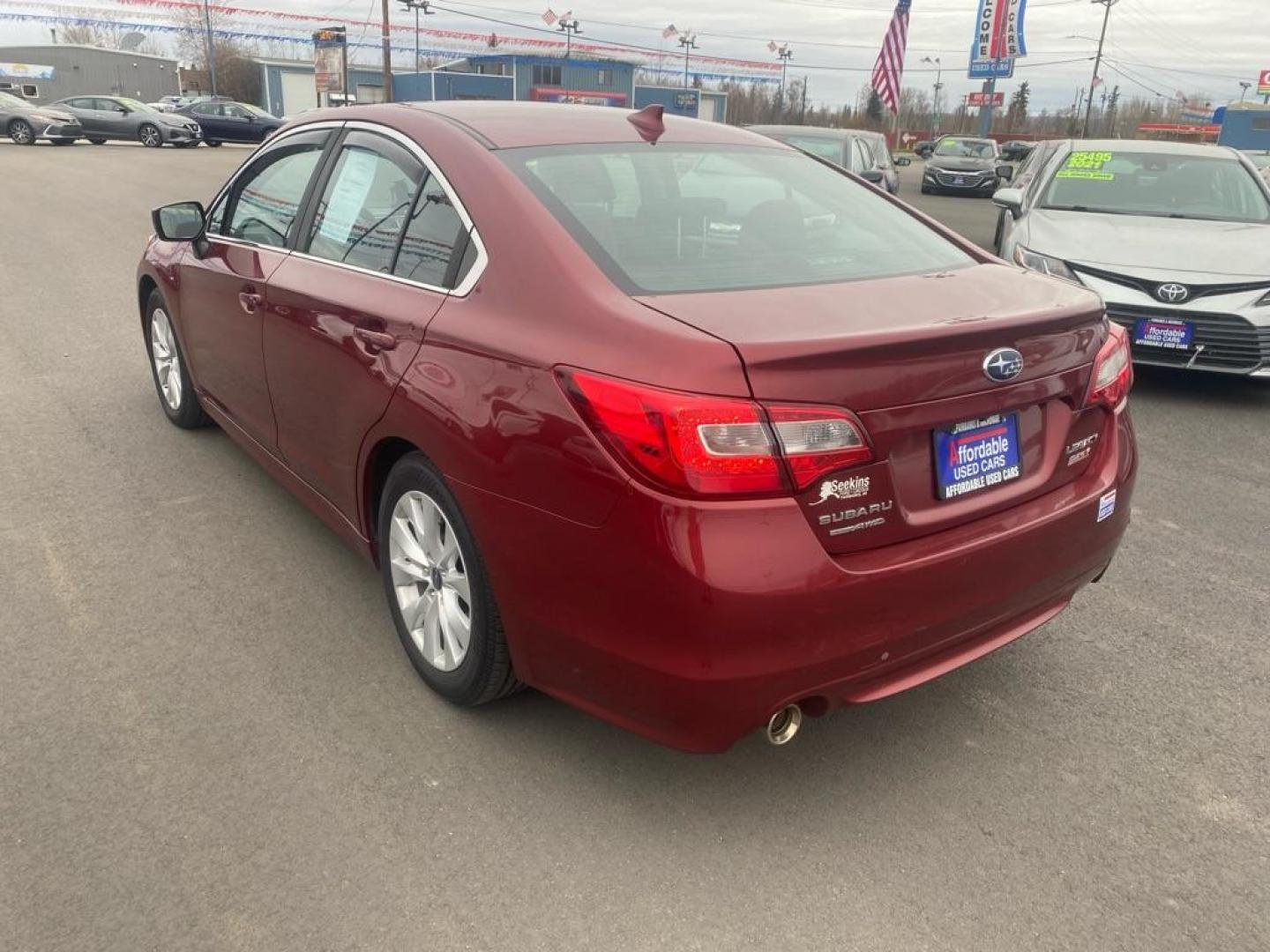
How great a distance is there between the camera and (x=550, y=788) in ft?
8.67

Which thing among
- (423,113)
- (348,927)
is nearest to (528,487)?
(348,927)

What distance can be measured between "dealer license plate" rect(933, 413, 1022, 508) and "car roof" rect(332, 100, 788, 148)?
4.86 feet

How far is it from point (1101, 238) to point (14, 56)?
95745mm

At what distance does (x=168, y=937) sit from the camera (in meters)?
2.15

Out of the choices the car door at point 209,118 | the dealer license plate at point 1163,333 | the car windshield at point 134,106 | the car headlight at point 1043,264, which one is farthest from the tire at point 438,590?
the car door at point 209,118

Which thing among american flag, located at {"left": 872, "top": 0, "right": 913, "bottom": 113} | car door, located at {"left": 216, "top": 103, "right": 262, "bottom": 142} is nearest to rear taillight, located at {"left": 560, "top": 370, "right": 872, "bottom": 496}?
american flag, located at {"left": 872, "top": 0, "right": 913, "bottom": 113}

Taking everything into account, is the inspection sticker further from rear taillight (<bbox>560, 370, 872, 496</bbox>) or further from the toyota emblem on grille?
the toyota emblem on grille

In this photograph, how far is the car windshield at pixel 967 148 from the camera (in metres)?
29.4

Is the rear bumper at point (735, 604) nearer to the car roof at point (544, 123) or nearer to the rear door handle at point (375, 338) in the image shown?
the rear door handle at point (375, 338)

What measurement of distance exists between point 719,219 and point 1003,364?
3.25ft

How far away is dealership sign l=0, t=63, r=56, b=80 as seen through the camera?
7431 cm

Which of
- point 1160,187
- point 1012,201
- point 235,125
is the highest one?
point 1160,187

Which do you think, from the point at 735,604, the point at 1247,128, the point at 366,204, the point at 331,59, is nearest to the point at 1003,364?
the point at 735,604

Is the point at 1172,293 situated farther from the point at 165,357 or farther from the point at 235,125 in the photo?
the point at 235,125
